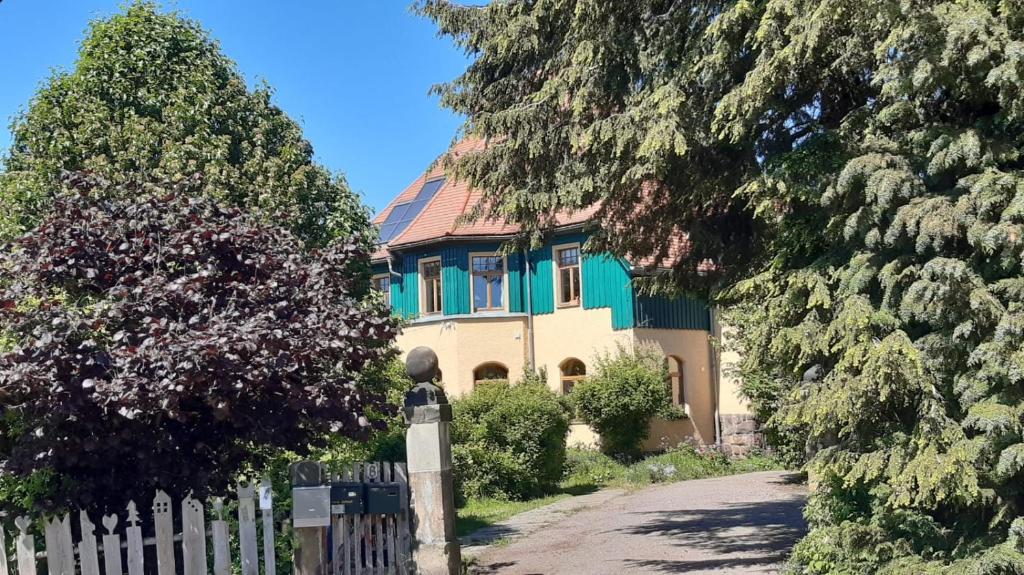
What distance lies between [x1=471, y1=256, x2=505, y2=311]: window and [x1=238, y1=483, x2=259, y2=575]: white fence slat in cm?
1791

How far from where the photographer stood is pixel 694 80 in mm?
9391

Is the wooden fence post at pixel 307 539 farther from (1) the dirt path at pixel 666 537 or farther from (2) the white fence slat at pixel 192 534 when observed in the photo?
(1) the dirt path at pixel 666 537

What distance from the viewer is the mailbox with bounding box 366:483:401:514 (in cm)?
744

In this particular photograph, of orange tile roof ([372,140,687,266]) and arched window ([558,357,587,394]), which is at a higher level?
orange tile roof ([372,140,687,266])

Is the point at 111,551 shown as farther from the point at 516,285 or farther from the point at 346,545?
the point at 516,285

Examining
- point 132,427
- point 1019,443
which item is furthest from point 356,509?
point 1019,443

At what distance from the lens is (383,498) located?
7504 millimetres

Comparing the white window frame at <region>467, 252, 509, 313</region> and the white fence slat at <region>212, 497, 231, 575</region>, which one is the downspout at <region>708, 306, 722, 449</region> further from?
the white fence slat at <region>212, 497, 231, 575</region>

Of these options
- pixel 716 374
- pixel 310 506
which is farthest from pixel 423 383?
pixel 716 374

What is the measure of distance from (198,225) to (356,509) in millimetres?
2294

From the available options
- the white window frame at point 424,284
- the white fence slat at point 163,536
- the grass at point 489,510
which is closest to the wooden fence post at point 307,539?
the white fence slat at point 163,536

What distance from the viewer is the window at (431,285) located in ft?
82.1

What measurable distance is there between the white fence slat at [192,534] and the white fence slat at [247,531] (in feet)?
0.96

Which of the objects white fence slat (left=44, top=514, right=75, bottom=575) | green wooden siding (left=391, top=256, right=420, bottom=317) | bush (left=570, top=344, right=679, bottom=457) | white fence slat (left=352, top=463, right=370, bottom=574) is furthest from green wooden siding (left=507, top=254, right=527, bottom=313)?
white fence slat (left=44, top=514, right=75, bottom=575)
